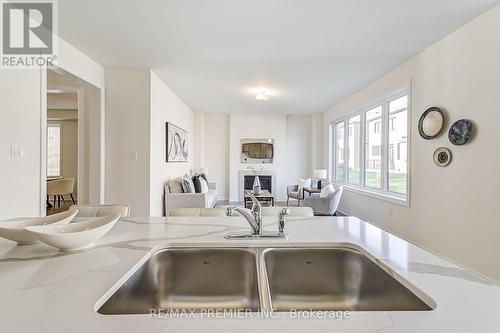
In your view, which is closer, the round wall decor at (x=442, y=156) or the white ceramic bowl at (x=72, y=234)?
the white ceramic bowl at (x=72, y=234)

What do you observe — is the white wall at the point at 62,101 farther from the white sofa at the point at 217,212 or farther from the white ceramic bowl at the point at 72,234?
the white ceramic bowl at the point at 72,234

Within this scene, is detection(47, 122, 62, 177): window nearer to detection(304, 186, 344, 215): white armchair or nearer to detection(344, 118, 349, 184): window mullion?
detection(304, 186, 344, 215): white armchair

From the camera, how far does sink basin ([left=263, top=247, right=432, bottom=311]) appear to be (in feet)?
3.60

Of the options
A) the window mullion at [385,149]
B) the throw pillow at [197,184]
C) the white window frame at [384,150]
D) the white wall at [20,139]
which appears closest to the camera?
the white wall at [20,139]

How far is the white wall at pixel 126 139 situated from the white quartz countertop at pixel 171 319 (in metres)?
2.99

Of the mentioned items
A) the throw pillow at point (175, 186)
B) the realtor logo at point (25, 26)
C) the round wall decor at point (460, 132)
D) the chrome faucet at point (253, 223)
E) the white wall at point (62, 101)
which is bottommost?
the throw pillow at point (175, 186)

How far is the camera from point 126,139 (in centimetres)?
420

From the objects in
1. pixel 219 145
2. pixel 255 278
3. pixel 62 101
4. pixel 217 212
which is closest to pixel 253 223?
pixel 255 278

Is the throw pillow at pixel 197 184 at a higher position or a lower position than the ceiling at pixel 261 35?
lower

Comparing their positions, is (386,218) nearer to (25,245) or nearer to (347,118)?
(347,118)

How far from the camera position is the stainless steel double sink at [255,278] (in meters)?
1.08

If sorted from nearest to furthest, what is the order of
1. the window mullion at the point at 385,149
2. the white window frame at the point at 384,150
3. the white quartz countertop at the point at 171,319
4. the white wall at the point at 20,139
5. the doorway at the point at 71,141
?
the white quartz countertop at the point at 171,319 < the white wall at the point at 20,139 < the white window frame at the point at 384,150 < the doorway at the point at 71,141 < the window mullion at the point at 385,149

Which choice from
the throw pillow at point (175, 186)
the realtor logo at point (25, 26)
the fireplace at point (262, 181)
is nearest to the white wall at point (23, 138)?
the realtor logo at point (25, 26)

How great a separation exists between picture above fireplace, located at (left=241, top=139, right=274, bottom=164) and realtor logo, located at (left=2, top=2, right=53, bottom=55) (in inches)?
221
